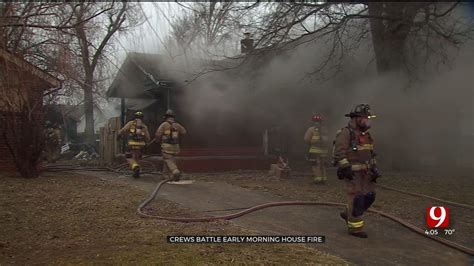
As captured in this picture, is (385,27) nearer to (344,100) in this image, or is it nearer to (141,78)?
(344,100)

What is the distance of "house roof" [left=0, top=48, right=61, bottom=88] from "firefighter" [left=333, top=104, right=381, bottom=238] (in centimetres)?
461

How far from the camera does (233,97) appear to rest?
463 inches

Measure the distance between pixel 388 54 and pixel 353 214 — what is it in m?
6.47

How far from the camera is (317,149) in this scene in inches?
372

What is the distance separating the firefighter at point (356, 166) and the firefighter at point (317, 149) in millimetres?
3854

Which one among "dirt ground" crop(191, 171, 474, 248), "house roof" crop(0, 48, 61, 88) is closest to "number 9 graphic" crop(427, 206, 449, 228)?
"dirt ground" crop(191, 171, 474, 248)

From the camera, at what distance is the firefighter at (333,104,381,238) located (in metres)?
5.26

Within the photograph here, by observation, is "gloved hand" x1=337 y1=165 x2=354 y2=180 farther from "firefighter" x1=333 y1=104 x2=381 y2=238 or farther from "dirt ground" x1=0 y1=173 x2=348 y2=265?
"dirt ground" x1=0 y1=173 x2=348 y2=265

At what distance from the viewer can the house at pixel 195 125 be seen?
11289mm

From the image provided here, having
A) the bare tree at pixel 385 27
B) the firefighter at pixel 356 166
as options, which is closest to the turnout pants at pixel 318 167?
the bare tree at pixel 385 27

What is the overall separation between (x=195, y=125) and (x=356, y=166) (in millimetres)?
7305

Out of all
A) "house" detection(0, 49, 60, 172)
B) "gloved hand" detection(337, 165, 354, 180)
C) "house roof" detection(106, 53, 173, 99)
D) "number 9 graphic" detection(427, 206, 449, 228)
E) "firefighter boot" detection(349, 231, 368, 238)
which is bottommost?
"firefighter boot" detection(349, 231, 368, 238)

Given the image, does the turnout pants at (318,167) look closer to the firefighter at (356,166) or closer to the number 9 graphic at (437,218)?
the number 9 graphic at (437,218)

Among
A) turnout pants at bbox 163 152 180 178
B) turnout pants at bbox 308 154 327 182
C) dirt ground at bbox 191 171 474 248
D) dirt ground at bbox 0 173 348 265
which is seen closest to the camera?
dirt ground at bbox 0 173 348 265
